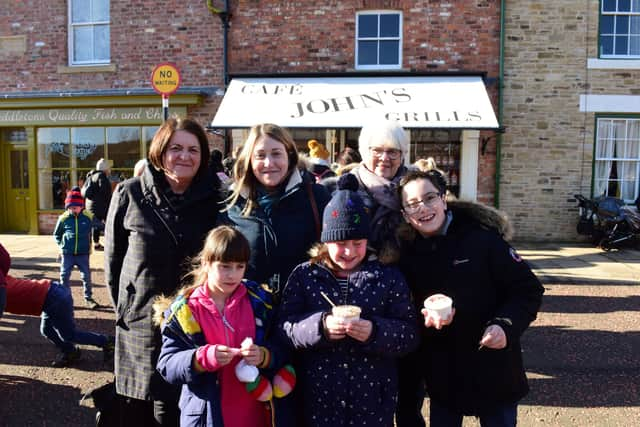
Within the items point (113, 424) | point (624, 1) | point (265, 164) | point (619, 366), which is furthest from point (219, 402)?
point (624, 1)

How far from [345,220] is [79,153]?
1183cm

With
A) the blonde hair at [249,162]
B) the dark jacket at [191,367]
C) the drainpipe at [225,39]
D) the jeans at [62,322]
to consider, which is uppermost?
the drainpipe at [225,39]

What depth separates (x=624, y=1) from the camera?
10.7 metres

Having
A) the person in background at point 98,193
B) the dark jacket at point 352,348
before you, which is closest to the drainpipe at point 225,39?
the person in background at point 98,193

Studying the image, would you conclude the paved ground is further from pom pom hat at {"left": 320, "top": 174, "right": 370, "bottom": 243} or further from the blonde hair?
pom pom hat at {"left": 320, "top": 174, "right": 370, "bottom": 243}

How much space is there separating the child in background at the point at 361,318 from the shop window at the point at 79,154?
10.5 metres

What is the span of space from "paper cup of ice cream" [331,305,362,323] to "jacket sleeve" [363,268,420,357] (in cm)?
14

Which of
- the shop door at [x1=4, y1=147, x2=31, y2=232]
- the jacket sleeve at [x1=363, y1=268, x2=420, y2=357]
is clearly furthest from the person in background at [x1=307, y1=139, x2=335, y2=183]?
the shop door at [x1=4, y1=147, x2=31, y2=232]

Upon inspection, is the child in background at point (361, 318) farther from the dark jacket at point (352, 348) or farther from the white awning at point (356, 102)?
the white awning at point (356, 102)

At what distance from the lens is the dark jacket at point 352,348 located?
2104mm

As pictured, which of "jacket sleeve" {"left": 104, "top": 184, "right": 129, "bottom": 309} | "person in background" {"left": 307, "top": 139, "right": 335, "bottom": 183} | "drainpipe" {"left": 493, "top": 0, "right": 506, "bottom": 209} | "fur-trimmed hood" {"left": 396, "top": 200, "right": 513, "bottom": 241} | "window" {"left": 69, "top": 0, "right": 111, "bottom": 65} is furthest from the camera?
"window" {"left": 69, "top": 0, "right": 111, "bottom": 65}

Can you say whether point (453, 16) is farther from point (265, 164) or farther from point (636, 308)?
point (265, 164)

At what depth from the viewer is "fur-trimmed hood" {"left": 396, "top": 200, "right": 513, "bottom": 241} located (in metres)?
2.29

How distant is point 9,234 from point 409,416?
12.8 meters
